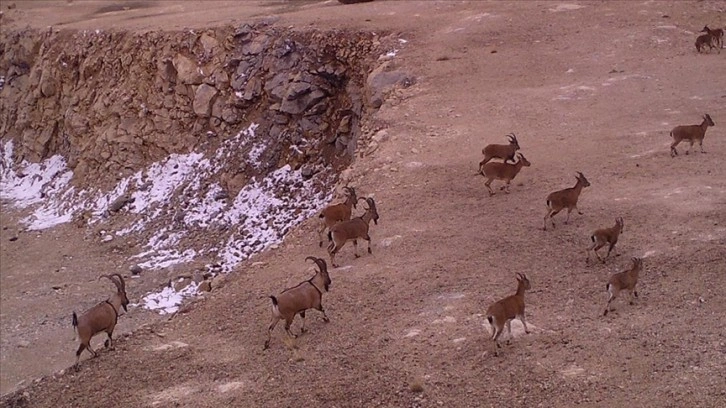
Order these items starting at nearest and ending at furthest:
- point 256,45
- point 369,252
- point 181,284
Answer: point 369,252 → point 181,284 → point 256,45

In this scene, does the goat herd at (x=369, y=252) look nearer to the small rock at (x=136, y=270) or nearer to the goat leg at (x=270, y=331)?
the goat leg at (x=270, y=331)

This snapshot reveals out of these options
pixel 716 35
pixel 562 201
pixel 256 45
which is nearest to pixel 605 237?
pixel 562 201

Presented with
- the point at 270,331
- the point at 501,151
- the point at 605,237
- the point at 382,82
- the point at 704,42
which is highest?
the point at 704,42

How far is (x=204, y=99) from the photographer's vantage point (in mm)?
22844

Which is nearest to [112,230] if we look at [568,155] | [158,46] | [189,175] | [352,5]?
[189,175]

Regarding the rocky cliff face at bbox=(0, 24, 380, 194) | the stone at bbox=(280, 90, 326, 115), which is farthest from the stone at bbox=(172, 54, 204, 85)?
the stone at bbox=(280, 90, 326, 115)

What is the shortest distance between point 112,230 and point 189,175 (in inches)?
103

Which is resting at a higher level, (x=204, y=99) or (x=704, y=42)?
(x=704, y=42)

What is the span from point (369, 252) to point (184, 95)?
43.4 ft

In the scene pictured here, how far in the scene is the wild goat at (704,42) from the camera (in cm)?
1961

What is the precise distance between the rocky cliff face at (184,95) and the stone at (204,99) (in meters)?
0.03

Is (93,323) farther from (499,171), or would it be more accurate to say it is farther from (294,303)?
(499,171)

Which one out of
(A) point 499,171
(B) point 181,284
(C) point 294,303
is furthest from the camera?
(B) point 181,284

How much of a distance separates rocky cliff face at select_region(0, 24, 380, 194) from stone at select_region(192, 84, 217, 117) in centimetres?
3
